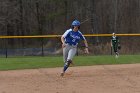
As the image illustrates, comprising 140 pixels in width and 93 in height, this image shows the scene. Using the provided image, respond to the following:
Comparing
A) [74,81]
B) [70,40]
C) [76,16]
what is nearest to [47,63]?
[70,40]

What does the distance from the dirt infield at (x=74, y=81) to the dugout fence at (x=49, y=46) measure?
15.9m

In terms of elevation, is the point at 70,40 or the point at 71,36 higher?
the point at 71,36

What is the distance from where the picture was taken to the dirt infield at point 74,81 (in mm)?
12336

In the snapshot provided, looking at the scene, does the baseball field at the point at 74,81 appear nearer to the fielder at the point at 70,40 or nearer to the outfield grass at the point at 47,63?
the fielder at the point at 70,40

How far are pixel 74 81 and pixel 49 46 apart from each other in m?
27.1

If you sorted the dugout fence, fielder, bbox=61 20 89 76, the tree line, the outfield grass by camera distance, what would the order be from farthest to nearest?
the tree line, the dugout fence, the outfield grass, fielder, bbox=61 20 89 76

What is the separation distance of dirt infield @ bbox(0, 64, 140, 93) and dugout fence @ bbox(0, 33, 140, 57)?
1590cm

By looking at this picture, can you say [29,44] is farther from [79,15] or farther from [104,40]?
[79,15]

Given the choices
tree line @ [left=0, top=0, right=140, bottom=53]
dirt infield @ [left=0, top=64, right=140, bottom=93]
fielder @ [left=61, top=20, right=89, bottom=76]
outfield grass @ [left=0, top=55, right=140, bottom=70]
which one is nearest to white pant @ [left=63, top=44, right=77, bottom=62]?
fielder @ [left=61, top=20, right=89, bottom=76]

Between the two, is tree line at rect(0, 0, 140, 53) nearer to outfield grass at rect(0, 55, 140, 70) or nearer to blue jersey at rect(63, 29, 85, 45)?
outfield grass at rect(0, 55, 140, 70)

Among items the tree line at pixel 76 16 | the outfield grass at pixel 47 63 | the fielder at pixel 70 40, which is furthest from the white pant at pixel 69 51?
the tree line at pixel 76 16

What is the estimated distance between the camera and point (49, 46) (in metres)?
41.1

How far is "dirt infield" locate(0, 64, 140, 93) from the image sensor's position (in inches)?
486

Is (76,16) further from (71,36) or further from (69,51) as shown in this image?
(71,36)
